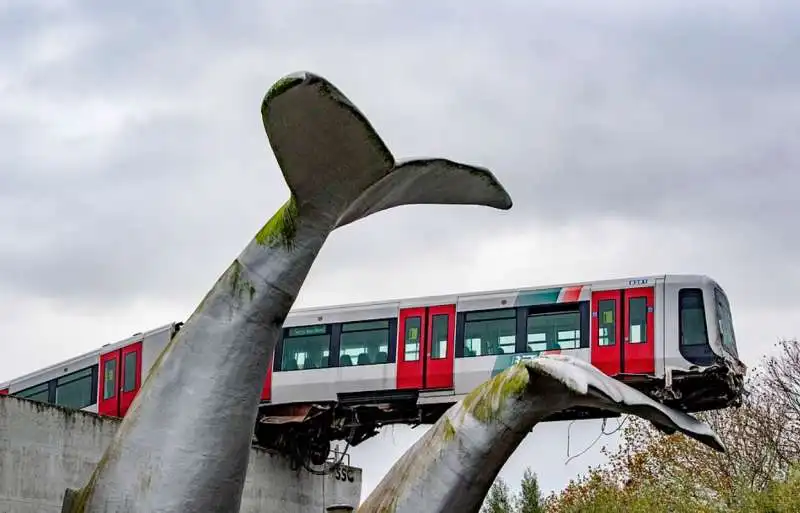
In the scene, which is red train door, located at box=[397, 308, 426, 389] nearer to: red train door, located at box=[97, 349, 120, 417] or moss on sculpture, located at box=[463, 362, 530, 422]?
red train door, located at box=[97, 349, 120, 417]

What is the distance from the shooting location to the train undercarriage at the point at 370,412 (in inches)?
812

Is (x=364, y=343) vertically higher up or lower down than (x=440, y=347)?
higher up

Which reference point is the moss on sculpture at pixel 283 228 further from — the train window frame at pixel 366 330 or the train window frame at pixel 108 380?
the train window frame at pixel 108 380

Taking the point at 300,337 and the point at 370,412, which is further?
the point at 300,337

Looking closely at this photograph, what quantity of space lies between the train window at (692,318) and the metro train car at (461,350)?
16mm

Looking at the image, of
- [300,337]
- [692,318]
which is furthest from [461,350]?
[692,318]

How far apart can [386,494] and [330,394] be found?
1339cm

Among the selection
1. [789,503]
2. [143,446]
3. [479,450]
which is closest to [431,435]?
[479,450]

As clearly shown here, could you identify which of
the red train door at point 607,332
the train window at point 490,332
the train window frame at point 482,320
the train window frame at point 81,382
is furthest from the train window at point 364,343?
the train window frame at point 81,382

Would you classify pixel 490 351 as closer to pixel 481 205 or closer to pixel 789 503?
pixel 789 503

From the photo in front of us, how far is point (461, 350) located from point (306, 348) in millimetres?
2962

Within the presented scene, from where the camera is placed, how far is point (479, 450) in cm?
905

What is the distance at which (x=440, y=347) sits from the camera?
72.2ft

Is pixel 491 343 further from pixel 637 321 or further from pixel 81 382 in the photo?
pixel 81 382
